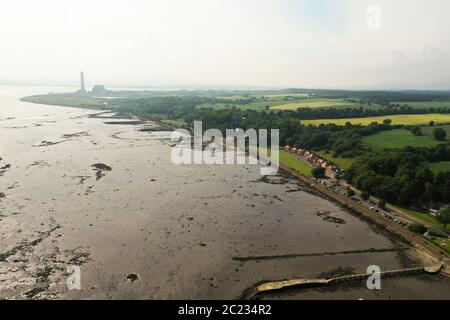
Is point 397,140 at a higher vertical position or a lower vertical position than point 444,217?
higher

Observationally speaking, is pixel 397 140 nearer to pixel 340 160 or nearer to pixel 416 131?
pixel 416 131

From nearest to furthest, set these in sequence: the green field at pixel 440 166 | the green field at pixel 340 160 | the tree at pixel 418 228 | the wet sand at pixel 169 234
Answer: the wet sand at pixel 169 234
the tree at pixel 418 228
the green field at pixel 440 166
the green field at pixel 340 160

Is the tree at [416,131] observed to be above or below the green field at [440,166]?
above

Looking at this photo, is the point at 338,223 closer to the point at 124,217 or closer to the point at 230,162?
the point at 124,217

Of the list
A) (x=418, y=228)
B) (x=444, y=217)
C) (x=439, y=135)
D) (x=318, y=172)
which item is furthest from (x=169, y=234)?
(x=439, y=135)

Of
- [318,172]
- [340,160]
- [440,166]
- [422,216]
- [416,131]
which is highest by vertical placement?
[416,131]

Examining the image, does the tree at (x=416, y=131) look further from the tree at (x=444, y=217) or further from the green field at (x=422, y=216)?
the tree at (x=444, y=217)

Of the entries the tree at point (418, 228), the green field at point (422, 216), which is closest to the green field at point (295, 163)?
the green field at point (422, 216)

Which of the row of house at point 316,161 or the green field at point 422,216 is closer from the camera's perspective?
the green field at point 422,216

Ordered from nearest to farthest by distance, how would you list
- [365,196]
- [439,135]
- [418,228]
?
[418,228] < [365,196] < [439,135]
